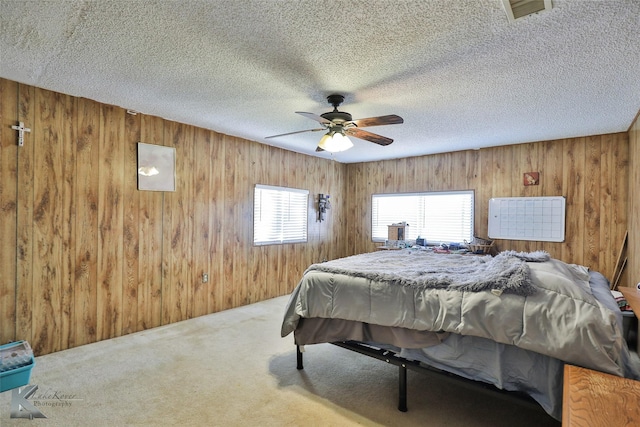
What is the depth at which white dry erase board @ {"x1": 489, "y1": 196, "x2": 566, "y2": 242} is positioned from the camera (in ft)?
14.1

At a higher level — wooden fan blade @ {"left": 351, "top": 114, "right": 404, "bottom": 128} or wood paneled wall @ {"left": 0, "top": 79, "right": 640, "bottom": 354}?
wooden fan blade @ {"left": 351, "top": 114, "right": 404, "bottom": 128}

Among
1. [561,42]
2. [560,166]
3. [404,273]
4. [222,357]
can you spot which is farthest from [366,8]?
[560,166]

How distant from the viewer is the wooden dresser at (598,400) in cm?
122

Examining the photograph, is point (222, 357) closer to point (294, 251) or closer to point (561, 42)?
point (294, 251)

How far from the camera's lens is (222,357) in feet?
9.27

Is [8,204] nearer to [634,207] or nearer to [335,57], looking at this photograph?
[335,57]

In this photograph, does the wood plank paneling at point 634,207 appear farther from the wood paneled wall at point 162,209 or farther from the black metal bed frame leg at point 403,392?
the black metal bed frame leg at point 403,392

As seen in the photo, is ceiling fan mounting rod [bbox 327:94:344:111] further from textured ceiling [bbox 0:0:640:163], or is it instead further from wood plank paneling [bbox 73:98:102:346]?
wood plank paneling [bbox 73:98:102:346]

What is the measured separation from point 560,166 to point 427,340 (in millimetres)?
3742

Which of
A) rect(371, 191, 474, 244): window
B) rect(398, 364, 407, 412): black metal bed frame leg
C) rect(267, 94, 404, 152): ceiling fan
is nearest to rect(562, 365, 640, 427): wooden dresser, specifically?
rect(398, 364, 407, 412): black metal bed frame leg

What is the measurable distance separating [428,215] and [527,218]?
1458 mm

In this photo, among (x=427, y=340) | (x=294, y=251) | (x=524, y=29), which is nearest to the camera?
(x=524, y=29)

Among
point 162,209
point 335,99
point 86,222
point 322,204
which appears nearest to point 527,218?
point 322,204

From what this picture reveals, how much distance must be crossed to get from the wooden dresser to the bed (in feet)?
0.24
